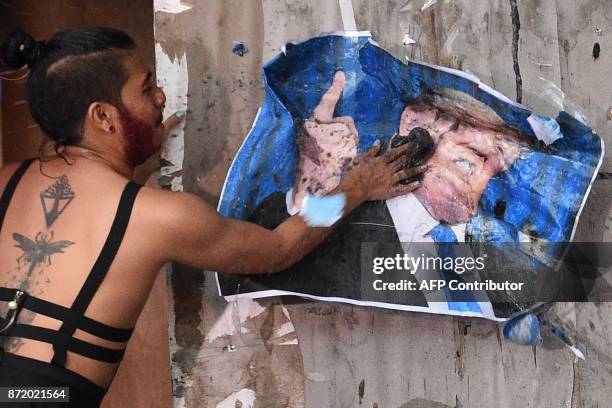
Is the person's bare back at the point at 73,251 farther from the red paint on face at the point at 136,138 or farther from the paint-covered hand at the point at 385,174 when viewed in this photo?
the paint-covered hand at the point at 385,174

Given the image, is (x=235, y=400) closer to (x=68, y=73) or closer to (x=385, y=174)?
(x=385, y=174)

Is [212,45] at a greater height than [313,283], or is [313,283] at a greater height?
[212,45]

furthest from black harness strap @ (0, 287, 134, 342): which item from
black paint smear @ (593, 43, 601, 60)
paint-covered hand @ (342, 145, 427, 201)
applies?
black paint smear @ (593, 43, 601, 60)

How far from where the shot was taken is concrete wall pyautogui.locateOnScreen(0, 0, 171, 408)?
271cm

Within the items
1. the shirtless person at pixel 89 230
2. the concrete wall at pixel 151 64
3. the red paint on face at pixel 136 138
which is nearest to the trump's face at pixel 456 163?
the shirtless person at pixel 89 230

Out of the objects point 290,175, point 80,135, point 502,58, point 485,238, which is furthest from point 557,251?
point 80,135

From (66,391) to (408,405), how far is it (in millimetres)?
1033

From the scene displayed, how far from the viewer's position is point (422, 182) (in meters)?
2.00

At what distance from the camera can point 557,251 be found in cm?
196

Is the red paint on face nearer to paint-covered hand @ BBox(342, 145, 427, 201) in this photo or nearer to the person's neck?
the person's neck

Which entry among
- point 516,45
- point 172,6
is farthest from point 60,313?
point 516,45

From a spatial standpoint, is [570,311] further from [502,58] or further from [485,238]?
[502,58]

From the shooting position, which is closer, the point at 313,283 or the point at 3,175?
the point at 3,175

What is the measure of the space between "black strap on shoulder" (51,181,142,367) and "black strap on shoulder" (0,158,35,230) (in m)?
0.32
